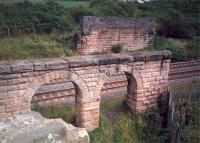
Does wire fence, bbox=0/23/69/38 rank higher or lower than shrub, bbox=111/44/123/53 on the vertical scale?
higher

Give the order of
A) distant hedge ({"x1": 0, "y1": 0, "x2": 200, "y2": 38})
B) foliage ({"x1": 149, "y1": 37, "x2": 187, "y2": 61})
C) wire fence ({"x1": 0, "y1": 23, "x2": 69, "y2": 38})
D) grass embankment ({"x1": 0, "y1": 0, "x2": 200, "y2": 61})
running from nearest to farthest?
grass embankment ({"x1": 0, "y1": 0, "x2": 200, "y2": 61}) < wire fence ({"x1": 0, "y1": 23, "x2": 69, "y2": 38}) < foliage ({"x1": 149, "y1": 37, "x2": 187, "y2": 61}) < distant hedge ({"x1": 0, "y1": 0, "x2": 200, "y2": 38})

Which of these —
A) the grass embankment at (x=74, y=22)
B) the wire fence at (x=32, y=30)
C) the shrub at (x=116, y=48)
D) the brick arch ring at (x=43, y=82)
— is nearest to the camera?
the brick arch ring at (x=43, y=82)

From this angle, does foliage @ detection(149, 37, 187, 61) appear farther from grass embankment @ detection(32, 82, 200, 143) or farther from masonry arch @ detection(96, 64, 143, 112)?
masonry arch @ detection(96, 64, 143, 112)

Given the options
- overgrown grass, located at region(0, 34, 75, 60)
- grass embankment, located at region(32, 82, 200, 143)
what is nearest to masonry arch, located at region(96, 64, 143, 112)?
grass embankment, located at region(32, 82, 200, 143)

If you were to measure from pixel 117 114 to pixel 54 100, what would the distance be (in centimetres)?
240

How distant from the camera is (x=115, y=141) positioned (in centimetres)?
862

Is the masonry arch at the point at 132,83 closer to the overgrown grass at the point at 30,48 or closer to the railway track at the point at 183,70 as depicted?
the railway track at the point at 183,70

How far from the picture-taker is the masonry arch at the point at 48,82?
24.6 feet

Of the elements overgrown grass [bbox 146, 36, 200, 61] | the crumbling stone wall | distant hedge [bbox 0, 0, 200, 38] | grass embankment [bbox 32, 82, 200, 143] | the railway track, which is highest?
distant hedge [bbox 0, 0, 200, 38]

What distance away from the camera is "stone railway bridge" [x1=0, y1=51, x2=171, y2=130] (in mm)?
7332

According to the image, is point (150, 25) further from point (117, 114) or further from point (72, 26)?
point (117, 114)

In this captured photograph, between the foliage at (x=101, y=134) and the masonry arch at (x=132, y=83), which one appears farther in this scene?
the masonry arch at (x=132, y=83)

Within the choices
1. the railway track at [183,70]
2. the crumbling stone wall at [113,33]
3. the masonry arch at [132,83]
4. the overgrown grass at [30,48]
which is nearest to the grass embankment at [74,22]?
the overgrown grass at [30,48]

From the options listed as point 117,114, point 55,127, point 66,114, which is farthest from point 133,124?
point 55,127
